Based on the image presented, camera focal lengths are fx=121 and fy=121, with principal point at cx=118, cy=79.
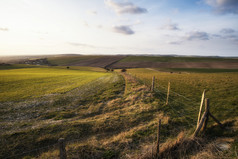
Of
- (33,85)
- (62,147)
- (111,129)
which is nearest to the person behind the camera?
Result: (62,147)

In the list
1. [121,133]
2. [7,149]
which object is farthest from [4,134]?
[121,133]

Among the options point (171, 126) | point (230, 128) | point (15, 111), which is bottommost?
Answer: point (15, 111)

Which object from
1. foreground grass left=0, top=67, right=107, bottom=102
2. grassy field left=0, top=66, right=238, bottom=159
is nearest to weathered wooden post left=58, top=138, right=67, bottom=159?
grassy field left=0, top=66, right=238, bottom=159

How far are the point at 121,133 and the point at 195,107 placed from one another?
9373mm

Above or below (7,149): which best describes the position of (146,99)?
above

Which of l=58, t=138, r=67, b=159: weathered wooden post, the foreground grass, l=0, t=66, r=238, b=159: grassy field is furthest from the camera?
the foreground grass

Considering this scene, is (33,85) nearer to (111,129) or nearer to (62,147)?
(111,129)

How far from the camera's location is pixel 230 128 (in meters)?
8.49

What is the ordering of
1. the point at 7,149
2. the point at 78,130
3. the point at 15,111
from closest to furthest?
1. the point at 7,149
2. the point at 78,130
3. the point at 15,111

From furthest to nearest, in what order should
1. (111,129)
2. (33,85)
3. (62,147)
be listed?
1. (33,85)
2. (111,129)
3. (62,147)

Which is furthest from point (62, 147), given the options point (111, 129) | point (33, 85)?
point (33, 85)

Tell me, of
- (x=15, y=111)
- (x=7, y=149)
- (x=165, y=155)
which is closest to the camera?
(x=165, y=155)

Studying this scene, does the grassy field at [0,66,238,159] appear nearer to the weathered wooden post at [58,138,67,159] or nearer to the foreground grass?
the weathered wooden post at [58,138,67,159]

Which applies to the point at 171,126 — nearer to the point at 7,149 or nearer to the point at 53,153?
the point at 53,153
